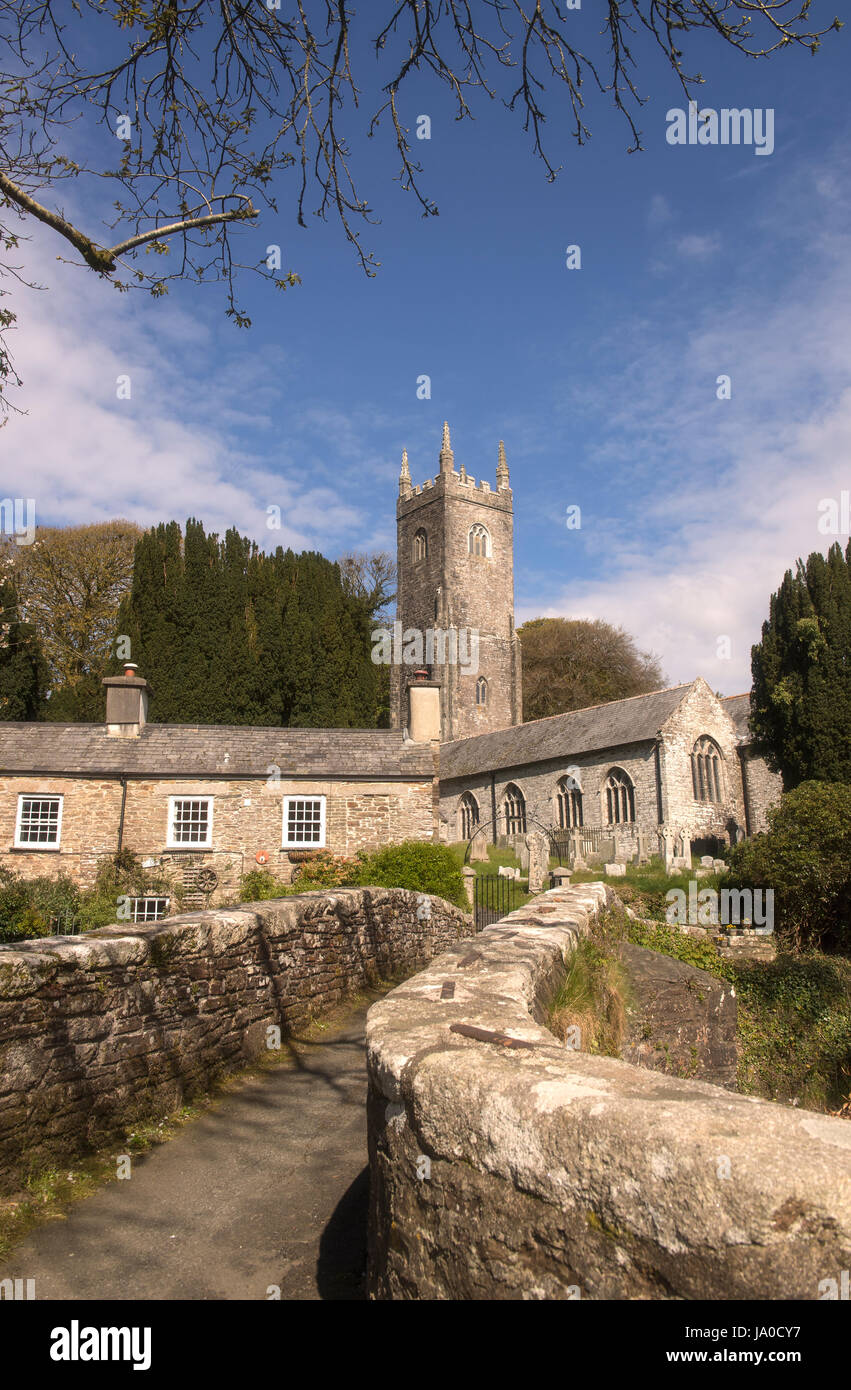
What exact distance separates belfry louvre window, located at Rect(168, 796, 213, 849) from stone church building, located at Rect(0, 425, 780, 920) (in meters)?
0.03

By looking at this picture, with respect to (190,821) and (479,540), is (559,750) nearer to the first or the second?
(190,821)

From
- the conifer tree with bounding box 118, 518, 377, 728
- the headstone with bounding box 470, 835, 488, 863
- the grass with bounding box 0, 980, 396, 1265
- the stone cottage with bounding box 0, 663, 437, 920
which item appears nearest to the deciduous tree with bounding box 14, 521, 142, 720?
the conifer tree with bounding box 118, 518, 377, 728

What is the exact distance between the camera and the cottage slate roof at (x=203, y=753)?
19.0 m

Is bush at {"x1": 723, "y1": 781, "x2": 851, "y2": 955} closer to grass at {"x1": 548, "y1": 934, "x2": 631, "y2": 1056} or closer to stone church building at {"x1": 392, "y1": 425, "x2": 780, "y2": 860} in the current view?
stone church building at {"x1": 392, "y1": 425, "x2": 780, "y2": 860}

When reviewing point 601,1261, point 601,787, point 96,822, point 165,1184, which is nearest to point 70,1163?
point 165,1184

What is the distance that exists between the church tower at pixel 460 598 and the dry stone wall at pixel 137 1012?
41691 mm

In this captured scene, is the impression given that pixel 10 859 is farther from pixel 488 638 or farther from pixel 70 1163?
pixel 488 638

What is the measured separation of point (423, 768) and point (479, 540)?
121 ft

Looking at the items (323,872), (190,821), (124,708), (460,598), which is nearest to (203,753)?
(190,821)

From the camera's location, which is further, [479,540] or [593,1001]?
[479,540]

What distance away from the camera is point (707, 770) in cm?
3328

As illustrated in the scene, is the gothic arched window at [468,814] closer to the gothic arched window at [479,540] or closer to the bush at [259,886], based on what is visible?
the gothic arched window at [479,540]
